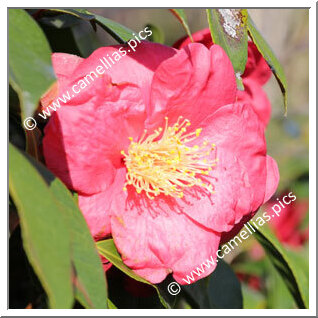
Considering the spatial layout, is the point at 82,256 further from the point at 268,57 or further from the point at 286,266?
the point at 286,266

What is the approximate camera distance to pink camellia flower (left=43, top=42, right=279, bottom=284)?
79 centimetres

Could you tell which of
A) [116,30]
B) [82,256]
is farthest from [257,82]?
[82,256]

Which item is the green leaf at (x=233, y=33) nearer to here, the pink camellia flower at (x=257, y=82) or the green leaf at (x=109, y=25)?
the green leaf at (x=109, y=25)

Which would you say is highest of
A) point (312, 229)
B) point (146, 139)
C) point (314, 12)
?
point (314, 12)

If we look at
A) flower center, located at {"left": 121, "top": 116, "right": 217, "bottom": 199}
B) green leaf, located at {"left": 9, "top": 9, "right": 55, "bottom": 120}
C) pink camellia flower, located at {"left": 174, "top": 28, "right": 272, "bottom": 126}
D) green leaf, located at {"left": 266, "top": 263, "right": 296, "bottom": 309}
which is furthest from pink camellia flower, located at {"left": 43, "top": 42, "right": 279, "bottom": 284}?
green leaf, located at {"left": 266, "top": 263, "right": 296, "bottom": 309}

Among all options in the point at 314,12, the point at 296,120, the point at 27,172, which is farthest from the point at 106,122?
the point at 296,120

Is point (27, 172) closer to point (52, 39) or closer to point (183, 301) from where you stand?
point (52, 39)

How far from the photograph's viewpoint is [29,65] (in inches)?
24.0

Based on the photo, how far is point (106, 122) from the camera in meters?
0.81

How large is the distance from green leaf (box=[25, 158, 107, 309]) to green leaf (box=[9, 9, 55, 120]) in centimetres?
10

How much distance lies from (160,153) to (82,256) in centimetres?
32

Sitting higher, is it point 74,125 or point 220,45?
point 220,45

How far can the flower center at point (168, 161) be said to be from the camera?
88 centimetres

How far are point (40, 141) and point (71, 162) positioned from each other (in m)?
0.05
